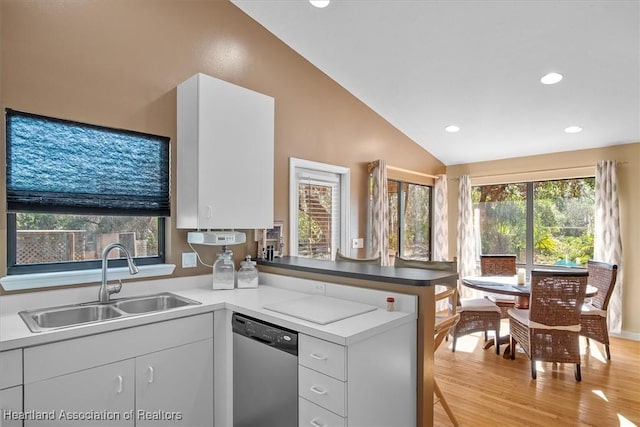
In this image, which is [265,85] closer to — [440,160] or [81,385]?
[81,385]

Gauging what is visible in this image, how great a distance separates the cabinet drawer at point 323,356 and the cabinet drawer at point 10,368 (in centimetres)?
118

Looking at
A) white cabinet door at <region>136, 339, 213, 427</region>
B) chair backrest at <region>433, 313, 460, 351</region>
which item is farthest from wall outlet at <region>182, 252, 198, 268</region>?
chair backrest at <region>433, 313, 460, 351</region>

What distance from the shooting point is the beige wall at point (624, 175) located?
14.0ft

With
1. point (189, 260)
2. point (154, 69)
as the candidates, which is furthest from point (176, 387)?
point (154, 69)

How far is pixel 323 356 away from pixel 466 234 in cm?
439

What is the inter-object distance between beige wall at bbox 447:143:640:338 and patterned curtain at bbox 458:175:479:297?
592 millimetres

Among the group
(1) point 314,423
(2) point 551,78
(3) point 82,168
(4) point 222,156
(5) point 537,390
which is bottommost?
(5) point 537,390

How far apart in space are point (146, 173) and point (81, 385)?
1378mm

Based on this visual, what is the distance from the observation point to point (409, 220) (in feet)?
17.4

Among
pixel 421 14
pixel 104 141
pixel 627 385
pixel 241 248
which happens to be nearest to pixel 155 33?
pixel 104 141

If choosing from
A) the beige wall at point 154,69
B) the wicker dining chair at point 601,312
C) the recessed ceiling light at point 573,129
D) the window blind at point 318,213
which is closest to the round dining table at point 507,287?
the wicker dining chair at point 601,312

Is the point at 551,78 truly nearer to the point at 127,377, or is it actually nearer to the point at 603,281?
the point at 603,281

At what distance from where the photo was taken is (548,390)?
9.87 feet

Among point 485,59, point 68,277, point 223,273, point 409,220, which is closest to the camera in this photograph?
point 68,277
